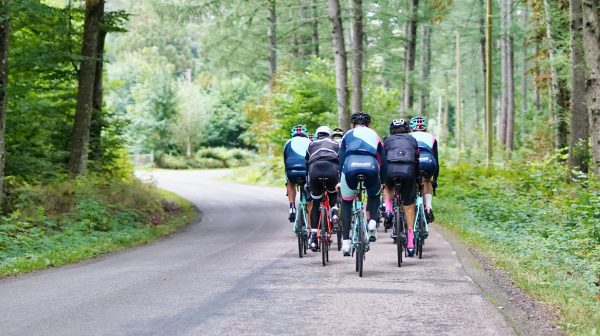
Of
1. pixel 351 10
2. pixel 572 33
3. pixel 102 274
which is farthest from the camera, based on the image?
pixel 351 10

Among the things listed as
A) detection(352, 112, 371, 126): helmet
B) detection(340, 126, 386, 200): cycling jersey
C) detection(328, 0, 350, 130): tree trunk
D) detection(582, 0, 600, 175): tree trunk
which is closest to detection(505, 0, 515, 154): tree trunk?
detection(328, 0, 350, 130): tree trunk

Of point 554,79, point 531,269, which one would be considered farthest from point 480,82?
point 531,269

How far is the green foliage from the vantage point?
772 centimetres

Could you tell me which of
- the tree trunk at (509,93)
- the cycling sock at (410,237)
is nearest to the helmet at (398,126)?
the cycling sock at (410,237)

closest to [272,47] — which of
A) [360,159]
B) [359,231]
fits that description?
[360,159]

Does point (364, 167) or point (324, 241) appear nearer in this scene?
point (364, 167)

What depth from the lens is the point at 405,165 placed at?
10.3 meters

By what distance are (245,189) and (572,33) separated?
20.6 metres

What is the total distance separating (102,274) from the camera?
33.5ft

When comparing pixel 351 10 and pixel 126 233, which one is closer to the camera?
pixel 126 233

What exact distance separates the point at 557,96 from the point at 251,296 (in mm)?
19110

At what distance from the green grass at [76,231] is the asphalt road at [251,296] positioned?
0.67 metres

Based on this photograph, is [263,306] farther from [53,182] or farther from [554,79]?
[554,79]

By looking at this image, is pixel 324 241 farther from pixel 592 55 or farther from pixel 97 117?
pixel 97 117
